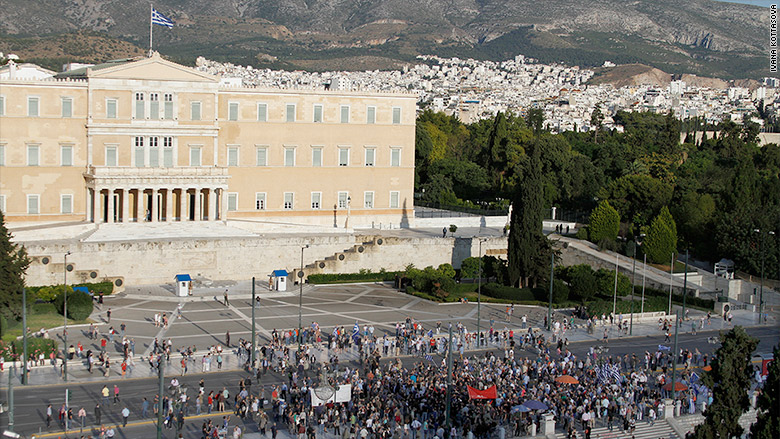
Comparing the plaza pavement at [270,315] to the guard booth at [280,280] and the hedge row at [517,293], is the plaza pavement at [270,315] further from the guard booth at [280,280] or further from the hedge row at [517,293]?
the hedge row at [517,293]

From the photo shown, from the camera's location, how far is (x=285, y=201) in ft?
214

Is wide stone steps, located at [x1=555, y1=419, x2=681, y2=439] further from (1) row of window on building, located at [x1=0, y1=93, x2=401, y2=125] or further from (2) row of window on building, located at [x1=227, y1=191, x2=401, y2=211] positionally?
(1) row of window on building, located at [x1=0, y1=93, x2=401, y2=125]

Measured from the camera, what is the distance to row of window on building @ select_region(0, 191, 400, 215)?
58812mm

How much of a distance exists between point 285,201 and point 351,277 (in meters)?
8.52

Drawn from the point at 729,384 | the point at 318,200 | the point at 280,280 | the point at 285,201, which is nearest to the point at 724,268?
the point at 318,200

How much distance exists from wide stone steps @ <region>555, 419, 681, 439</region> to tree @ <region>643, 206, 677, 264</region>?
26.1m

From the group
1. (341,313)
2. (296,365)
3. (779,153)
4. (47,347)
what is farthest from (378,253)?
(779,153)

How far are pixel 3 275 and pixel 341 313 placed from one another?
55.7ft

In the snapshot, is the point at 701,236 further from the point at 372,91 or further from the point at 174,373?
the point at 174,373

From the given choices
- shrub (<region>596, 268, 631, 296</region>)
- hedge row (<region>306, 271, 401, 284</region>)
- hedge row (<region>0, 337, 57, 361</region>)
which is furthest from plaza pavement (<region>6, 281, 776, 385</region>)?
shrub (<region>596, 268, 631, 296</region>)

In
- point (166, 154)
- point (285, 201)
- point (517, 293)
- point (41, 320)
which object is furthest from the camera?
point (285, 201)

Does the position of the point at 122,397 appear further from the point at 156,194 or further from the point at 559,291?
the point at 559,291

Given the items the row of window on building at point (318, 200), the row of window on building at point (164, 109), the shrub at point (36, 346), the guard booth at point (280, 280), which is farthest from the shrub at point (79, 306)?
the row of window on building at point (318, 200)

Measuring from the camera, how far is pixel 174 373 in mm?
39906
